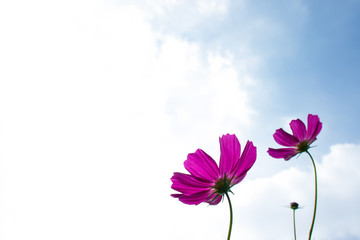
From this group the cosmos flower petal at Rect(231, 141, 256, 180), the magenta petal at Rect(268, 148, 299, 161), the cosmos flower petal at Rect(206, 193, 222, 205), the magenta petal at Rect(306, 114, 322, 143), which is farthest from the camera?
the magenta petal at Rect(268, 148, 299, 161)

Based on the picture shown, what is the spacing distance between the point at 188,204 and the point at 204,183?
0.32 ft

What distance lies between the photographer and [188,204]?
0.72m

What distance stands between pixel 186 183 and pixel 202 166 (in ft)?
0.17

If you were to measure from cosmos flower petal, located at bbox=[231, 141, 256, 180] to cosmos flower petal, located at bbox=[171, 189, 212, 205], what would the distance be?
0.10m

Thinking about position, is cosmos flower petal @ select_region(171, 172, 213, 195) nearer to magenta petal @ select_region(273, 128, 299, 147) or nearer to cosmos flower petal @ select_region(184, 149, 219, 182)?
cosmos flower petal @ select_region(184, 149, 219, 182)

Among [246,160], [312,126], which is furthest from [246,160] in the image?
[312,126]

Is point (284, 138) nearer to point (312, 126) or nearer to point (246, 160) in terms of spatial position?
point (312, 126)

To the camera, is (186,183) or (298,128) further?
(298,128)

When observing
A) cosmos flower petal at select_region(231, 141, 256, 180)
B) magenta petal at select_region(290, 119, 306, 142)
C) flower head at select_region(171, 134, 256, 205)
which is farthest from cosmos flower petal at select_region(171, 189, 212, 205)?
magenta petal at select_region(290, 119, 306, 142)

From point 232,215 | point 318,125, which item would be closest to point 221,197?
point 232,215

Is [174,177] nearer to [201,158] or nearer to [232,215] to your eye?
[201,158]

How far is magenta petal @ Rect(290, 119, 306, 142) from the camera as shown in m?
1.20

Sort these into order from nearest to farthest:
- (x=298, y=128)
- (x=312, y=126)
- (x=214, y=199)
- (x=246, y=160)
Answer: (x=246, y=160), (x=214, y=199), (x=312, y=126), (x=298, y=128)

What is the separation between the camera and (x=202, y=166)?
0.78 m
